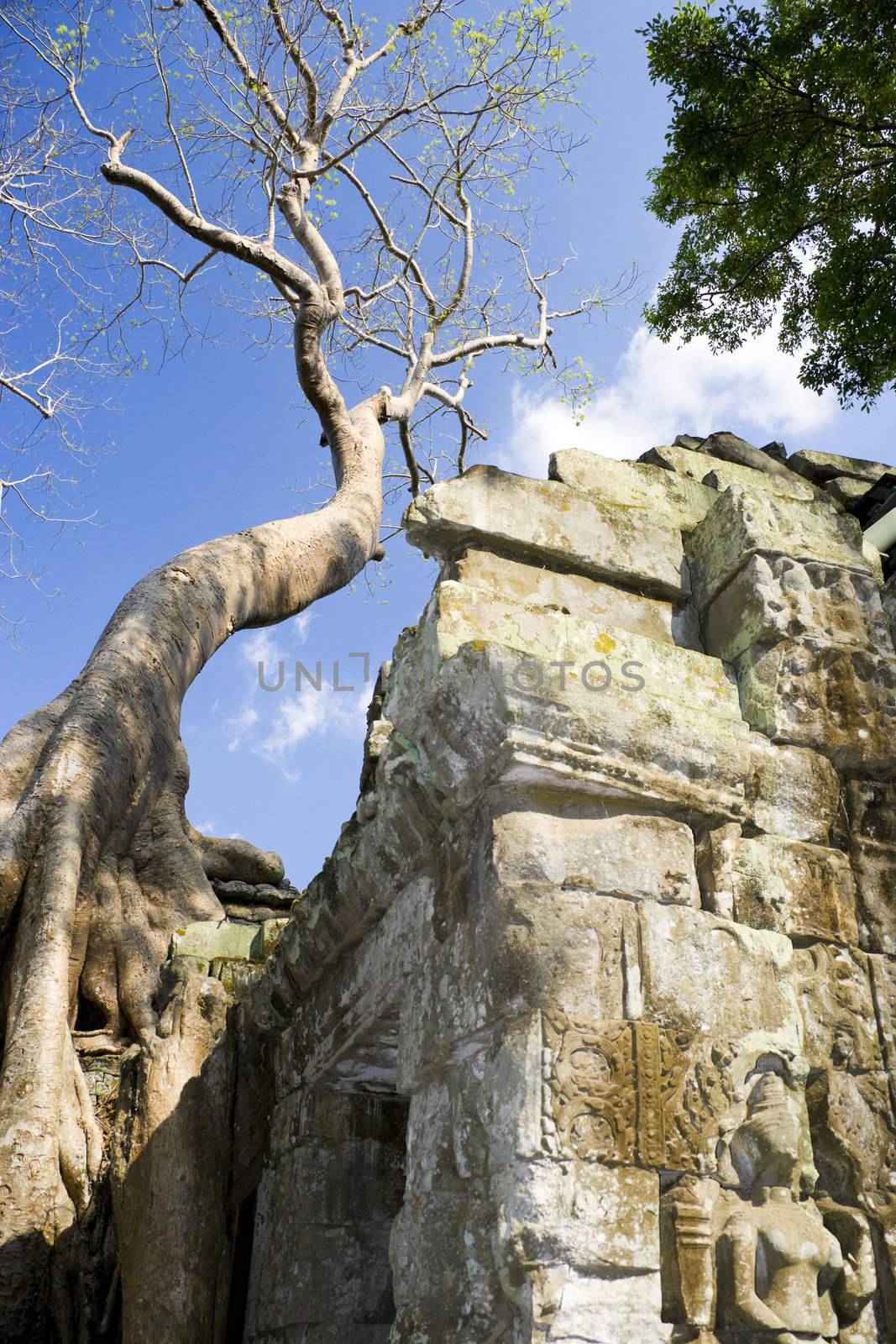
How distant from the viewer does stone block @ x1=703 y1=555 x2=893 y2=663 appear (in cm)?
292

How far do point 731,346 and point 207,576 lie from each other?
3.22m

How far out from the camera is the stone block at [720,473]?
136 inches

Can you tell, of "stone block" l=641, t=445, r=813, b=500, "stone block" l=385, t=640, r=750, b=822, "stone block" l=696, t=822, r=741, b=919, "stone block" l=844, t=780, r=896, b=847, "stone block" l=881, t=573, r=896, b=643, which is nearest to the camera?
"stone block" l=385, t=640, r=750, b=822

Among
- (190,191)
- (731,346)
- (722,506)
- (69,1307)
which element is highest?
(190,191)

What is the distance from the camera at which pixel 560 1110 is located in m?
1.92

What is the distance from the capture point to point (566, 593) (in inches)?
115

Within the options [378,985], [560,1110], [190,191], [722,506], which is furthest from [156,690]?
[190,191]

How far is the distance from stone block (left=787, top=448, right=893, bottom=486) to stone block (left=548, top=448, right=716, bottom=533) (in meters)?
0.54

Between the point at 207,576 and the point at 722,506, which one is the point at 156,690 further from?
the point at 722,506

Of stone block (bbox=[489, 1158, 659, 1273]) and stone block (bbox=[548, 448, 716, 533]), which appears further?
stone block (bbox=[548, 448, 716, 533])

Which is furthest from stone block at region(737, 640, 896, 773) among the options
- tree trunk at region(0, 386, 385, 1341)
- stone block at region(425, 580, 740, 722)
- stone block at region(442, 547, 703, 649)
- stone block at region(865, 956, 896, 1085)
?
tree trunk at region(0, 386, 385, 1341)

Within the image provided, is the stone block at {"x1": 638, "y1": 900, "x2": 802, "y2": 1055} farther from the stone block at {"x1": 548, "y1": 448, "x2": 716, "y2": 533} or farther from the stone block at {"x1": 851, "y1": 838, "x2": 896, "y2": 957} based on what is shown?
the stone block at {"x1": 548, "y1": 448, "x2": 716, "y2": 533}

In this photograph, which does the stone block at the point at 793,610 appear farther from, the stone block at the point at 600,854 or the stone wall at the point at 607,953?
the stone block at the point at 600,854

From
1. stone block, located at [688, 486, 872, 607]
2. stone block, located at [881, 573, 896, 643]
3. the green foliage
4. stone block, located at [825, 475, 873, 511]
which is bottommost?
stone block, located at [881, 573, 896, 643]
